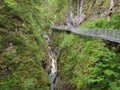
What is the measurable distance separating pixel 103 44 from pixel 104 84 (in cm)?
447

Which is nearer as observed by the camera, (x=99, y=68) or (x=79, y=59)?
(x=99, y=68)

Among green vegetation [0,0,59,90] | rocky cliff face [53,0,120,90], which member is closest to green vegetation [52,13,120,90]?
rocky cliff face [53,0,120,90]

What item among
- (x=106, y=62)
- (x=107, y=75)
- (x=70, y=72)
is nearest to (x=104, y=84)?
(x=107, y=75)

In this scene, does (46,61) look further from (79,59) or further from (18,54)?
(79,59)

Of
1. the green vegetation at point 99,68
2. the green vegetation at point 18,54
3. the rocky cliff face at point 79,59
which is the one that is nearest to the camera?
the green vegetation at point 99,68

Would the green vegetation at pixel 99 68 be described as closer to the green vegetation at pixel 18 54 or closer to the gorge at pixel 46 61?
the gorge at pixel 46 61

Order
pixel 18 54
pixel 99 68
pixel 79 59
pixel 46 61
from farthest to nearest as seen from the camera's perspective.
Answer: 1. pixel 46 61
2. pixel 18 54
3. pixel 79 59
4. pixel 99 68

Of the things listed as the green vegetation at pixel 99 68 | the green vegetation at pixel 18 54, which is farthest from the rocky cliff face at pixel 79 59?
the green vegetation at pixel 18 54

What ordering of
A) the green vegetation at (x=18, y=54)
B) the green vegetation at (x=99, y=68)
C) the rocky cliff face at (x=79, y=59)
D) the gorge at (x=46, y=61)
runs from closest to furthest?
the green vegetation at (x=99, y=68)
the gorge at (x=46, y=61)
the rocky cliff face at (x=79, y=59)
the green vegetation at (x=18, y=54)

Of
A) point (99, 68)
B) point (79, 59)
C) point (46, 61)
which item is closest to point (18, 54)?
point (46, 61)

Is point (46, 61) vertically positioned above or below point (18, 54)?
below

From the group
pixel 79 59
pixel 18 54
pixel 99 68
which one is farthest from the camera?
pixel 18 54

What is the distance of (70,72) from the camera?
22.7 metres

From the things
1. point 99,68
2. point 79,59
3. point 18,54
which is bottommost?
point 79,59
